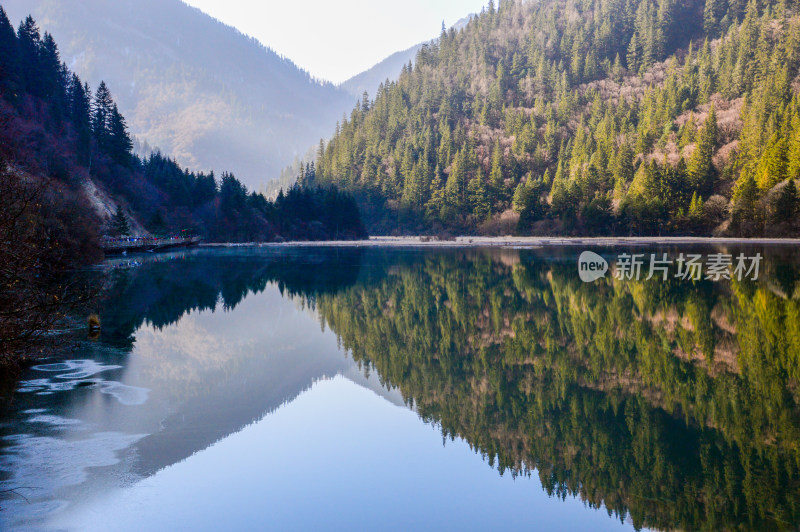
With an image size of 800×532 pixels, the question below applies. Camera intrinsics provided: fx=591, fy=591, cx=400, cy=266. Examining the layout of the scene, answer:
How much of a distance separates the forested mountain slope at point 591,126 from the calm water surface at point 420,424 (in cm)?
7439

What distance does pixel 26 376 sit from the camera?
14.1m

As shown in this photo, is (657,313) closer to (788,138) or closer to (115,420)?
(115,420)

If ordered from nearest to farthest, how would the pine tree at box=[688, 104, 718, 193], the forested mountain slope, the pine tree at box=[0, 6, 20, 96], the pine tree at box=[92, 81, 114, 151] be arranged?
the pine tree at box=[0, 6, 20, 96]
the pine tree at box=[92, 81, 114, 151]
the forested mountain slope
the pine tree at box=[688, 104, 718, 193]

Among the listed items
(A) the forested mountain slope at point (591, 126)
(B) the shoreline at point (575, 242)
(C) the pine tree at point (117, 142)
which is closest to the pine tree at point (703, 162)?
(A) the forested mountain slope at point (591, 126)

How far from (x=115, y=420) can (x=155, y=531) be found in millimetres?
4714

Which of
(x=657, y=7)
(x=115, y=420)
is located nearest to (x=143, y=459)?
(x=115, y=420)

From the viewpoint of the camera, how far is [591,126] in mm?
123562

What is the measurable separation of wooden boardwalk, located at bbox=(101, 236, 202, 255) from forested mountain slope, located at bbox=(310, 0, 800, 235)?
53161mm

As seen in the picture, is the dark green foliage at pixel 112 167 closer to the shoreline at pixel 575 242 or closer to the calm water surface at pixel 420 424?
the shoreline at pixel 575 242

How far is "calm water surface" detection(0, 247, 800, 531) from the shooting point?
827cm

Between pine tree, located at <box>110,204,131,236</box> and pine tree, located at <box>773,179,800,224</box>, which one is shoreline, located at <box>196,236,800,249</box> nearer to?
pine tree, located at <box>773,179,800,224</box>

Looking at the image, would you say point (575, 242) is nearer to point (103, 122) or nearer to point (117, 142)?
point (117, 142)

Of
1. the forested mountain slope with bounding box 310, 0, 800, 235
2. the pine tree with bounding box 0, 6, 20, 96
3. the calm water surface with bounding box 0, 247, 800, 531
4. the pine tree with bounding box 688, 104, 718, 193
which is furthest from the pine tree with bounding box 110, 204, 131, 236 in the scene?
the pine tree with bounding box 688, 104, 718, 193

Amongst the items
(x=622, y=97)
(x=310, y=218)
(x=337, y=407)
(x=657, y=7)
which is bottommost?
(x=337, y=407)
